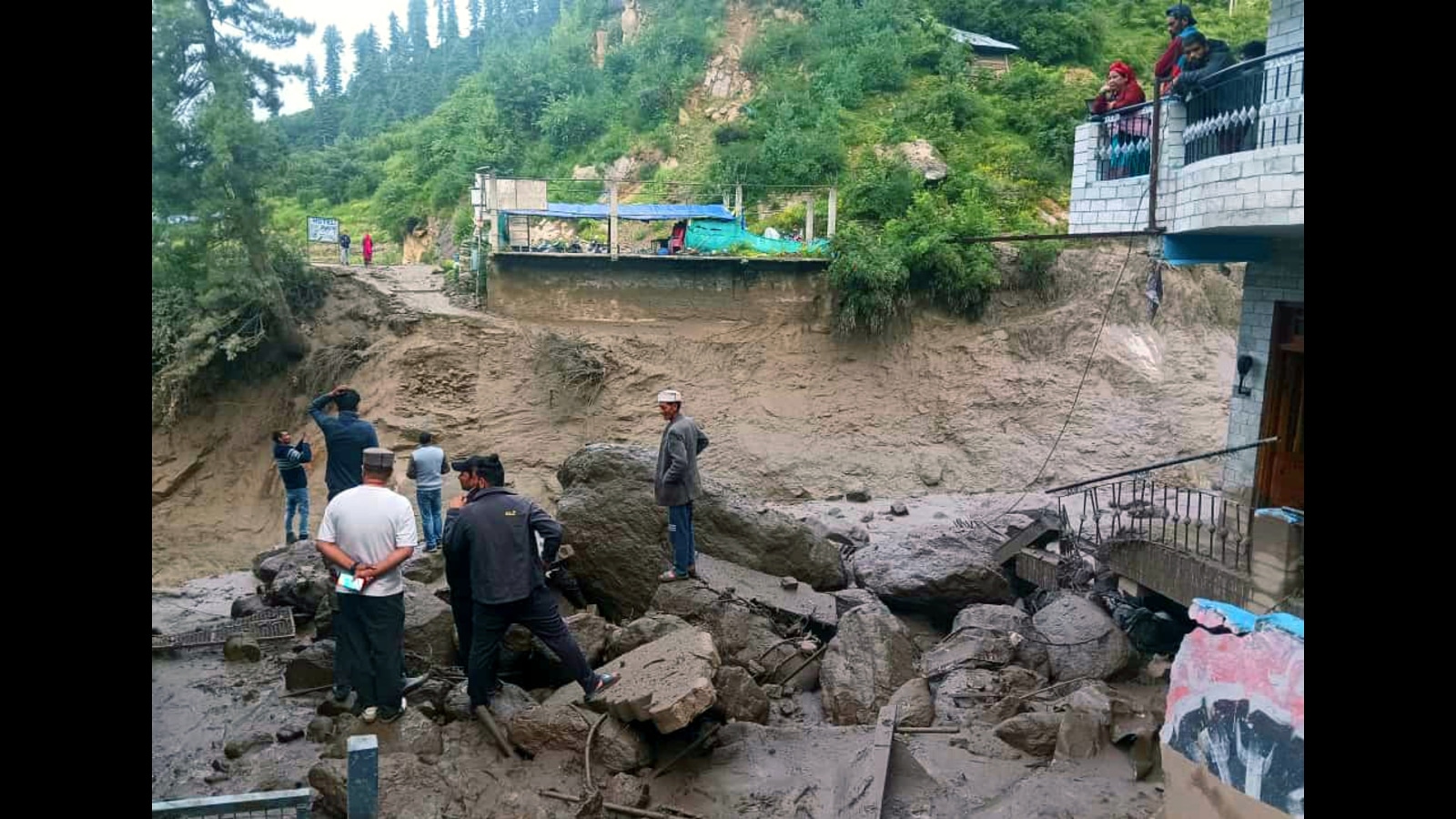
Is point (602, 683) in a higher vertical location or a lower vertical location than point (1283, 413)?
lower

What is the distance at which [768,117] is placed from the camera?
24.5 meters

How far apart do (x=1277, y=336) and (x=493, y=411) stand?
39.2ft

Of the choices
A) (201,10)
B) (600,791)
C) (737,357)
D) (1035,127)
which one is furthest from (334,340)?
(1035,127)

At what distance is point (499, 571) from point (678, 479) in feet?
8.25

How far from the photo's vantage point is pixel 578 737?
21.2 ft

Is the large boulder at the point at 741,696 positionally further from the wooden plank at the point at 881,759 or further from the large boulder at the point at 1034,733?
the large boulder at the point at 1034,733

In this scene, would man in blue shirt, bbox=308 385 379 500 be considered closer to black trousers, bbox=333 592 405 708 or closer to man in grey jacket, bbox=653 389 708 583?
man in grey jacket, bbox=653 389 708 583

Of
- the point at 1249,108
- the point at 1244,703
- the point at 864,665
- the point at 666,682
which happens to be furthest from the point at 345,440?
the point at 1249,108

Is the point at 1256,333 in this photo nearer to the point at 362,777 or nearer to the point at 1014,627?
the point at 1014,627

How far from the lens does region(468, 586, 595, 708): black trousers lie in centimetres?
653

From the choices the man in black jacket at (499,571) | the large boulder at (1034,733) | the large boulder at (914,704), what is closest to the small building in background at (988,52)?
the large boulder at (914,704)

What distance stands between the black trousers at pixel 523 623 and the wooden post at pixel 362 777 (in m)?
1.73

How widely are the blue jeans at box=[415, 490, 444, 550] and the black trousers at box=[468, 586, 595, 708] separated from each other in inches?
155

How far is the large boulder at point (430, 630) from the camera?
7.41m
